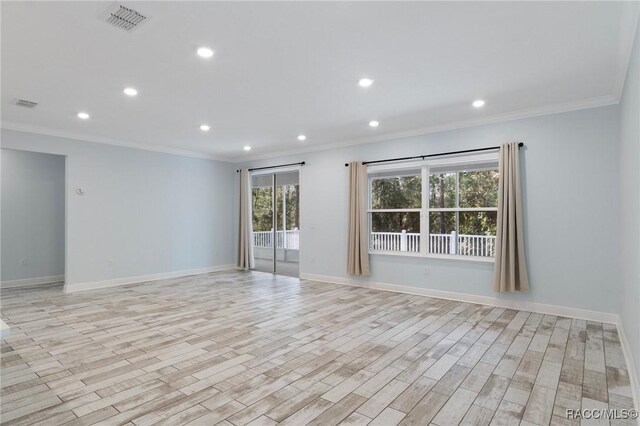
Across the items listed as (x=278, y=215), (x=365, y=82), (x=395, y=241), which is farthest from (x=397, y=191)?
(x=278, y=215)

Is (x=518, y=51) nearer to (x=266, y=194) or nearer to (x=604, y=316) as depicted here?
(x=604, y=316)

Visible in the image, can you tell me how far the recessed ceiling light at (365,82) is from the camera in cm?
352

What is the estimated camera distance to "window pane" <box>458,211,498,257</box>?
4.98m

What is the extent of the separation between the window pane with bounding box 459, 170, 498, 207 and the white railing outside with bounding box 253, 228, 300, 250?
4051 mm

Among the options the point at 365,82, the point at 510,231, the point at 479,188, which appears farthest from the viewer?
the point at 479,188

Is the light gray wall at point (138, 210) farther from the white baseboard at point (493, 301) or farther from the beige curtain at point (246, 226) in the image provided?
the white baseboard at point (493, 301)

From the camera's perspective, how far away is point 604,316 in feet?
13.3

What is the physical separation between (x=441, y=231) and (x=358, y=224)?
1396mm

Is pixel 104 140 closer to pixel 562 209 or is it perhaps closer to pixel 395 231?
pixel 395 231

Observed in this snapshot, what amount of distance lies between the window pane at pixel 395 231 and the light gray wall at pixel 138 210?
3.86 metres

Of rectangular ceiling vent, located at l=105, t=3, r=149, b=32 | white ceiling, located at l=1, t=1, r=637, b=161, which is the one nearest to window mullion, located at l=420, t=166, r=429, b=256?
white ceiling, located at l=1, t=1, r=637, b=161

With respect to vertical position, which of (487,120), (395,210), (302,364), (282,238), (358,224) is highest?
(487,120)

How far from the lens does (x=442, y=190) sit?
542 cm

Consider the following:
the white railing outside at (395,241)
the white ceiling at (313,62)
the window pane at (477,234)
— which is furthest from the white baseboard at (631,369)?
the white railing outside at (395,241)
